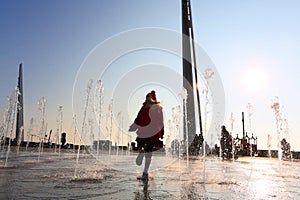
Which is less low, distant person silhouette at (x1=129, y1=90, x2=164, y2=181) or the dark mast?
the dark mast

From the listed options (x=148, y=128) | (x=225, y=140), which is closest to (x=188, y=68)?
(x=225, y=140)

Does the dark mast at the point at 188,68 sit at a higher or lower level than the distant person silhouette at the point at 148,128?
higher

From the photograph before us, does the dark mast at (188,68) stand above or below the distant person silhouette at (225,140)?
above

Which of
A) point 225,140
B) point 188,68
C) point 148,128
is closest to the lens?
point 148,128

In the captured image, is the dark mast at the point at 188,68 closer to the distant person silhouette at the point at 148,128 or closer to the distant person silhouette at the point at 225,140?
the distant person silhouette at the point at 225,140

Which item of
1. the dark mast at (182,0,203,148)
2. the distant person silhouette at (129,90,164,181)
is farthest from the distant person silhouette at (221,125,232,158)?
the distant person silhouette at (129,90,164,181)

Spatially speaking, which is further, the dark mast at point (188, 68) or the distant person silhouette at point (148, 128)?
the dark mast at point (188, 68)

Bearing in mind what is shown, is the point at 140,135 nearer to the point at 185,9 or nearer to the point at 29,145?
the point at 185,9

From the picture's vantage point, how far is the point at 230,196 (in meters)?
4.26

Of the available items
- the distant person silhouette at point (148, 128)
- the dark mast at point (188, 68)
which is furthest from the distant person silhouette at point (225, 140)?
the distant person silhouette at point (148, 128)

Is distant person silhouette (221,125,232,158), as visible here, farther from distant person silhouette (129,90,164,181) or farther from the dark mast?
distant person silhouette (129,90,164,181)

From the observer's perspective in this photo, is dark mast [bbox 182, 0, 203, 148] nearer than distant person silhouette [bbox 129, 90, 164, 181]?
No

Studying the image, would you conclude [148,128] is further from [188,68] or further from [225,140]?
[188,68]

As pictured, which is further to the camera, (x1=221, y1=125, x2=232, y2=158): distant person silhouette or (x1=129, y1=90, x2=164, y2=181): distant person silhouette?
(x1=221, y1=125, x2=232, y2=158): distant person silhouette
